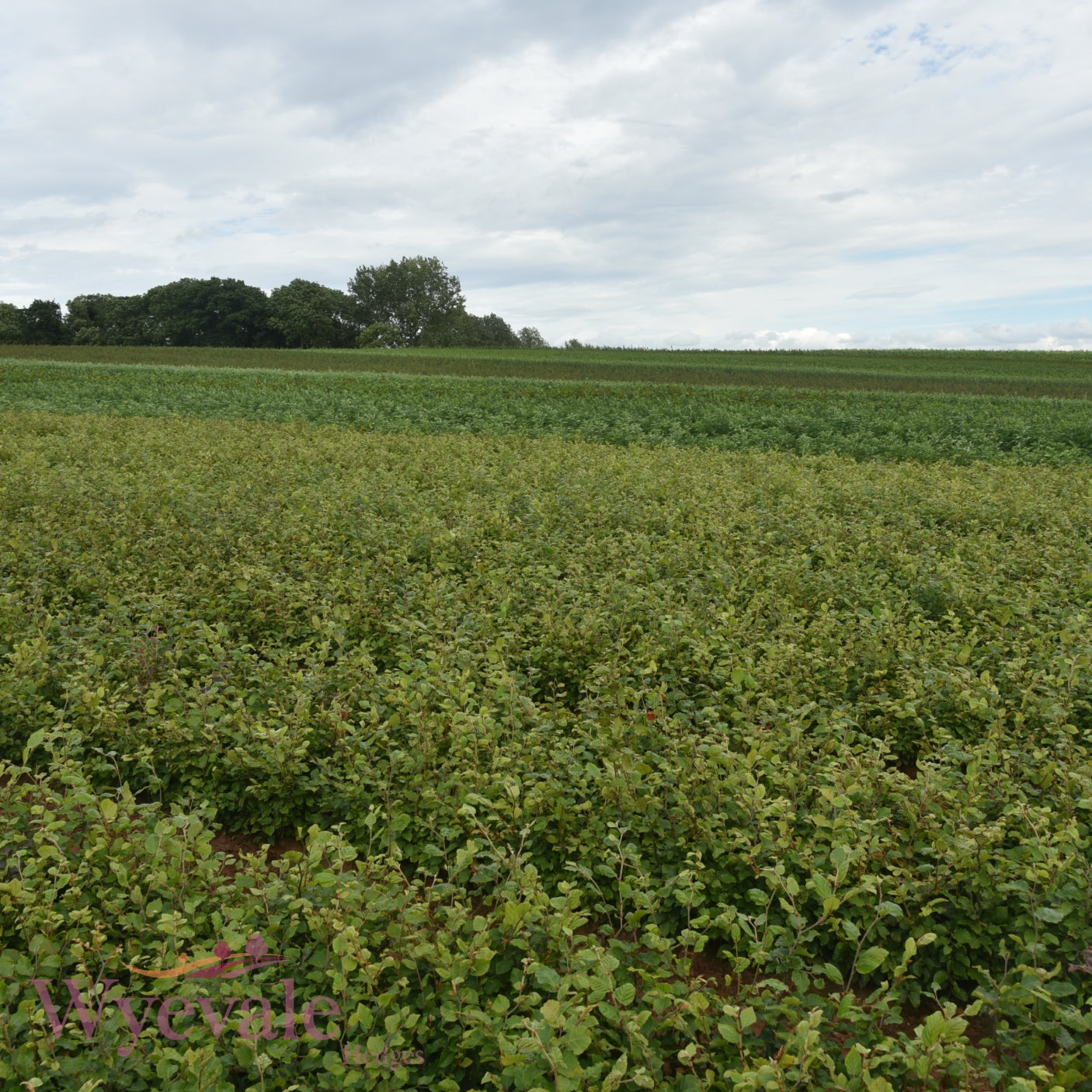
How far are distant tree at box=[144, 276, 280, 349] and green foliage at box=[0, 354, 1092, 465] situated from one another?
55.4 metres

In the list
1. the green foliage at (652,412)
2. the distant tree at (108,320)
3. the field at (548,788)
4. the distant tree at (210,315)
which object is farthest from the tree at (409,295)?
the field at (548,788)

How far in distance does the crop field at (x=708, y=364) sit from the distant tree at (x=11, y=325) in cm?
2737

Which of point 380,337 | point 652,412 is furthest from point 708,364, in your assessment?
point 380,337

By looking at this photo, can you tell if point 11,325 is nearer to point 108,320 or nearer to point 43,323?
point 43,323

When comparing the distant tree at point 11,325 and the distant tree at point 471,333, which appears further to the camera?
the distant tree at point 471,333

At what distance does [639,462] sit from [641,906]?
10406mm

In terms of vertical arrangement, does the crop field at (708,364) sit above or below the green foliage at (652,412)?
above

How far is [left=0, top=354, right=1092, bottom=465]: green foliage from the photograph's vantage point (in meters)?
19.2

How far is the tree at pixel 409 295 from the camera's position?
92875mm

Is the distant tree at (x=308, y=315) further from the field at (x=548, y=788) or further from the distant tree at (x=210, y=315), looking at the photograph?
the field at (x=548, y=788)

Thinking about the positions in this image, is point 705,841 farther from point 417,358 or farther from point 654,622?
point 417,358

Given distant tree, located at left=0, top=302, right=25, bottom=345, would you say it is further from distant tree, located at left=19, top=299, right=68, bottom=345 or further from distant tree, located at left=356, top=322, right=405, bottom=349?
distant tree, located at left=356, top=322, right=405, bottom=349

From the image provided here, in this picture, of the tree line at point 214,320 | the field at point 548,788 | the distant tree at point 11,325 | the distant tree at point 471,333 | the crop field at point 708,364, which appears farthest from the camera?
the distant tree at point 471,333

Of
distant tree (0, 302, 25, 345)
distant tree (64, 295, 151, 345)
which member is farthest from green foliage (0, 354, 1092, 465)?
distant tree (64, 295, 151, 345)
